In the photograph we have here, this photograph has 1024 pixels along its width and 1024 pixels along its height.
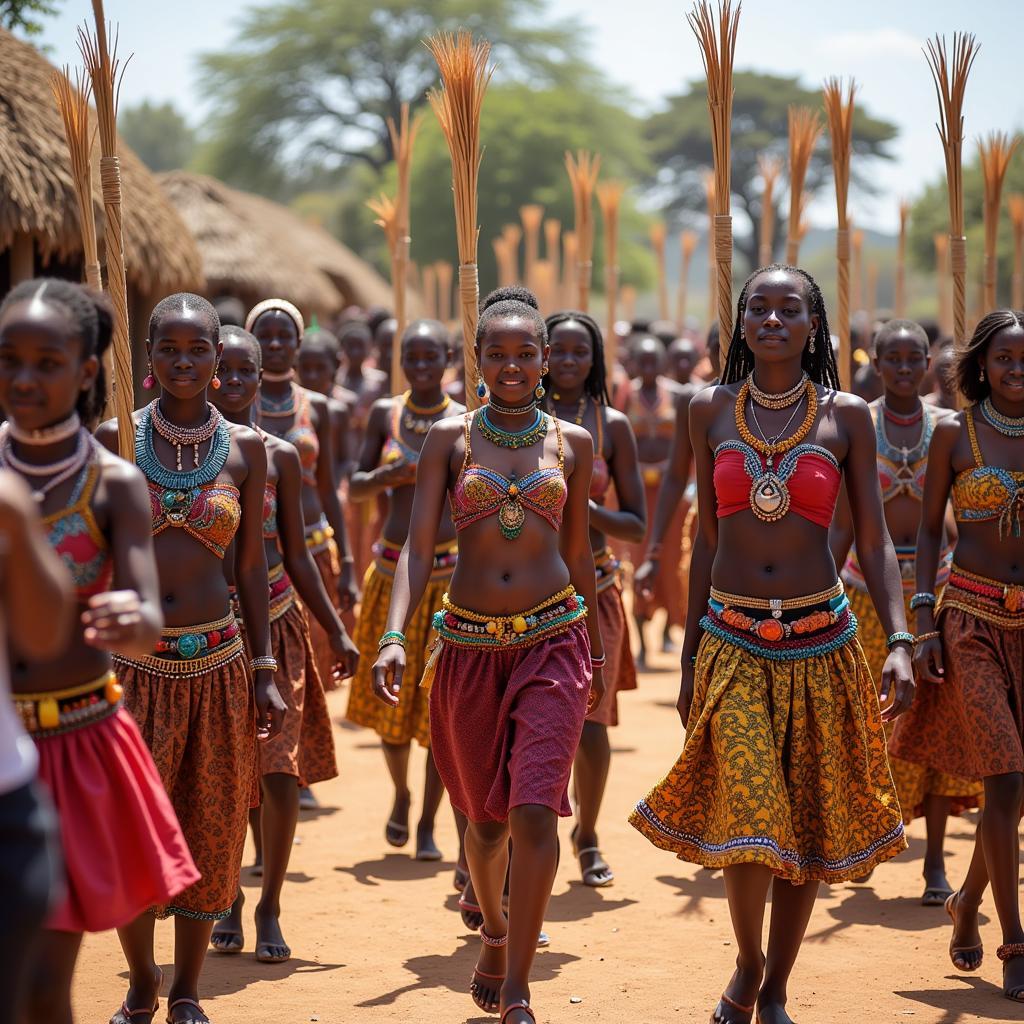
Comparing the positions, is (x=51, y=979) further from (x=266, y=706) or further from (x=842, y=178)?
(x=842, y=178)

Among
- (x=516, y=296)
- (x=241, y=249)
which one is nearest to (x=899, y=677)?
(x=516, y=296)

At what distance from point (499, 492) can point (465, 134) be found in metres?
1.80

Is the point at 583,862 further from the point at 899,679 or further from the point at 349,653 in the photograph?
the point at 899,679

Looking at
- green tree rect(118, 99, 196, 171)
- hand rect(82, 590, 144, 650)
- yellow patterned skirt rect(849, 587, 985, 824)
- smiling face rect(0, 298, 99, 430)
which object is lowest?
yellow patterned skirt rect(849, 587, 985, 824)

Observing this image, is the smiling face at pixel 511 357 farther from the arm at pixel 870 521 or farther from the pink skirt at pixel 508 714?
the arm at pixel 870 521

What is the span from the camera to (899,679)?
4.89 metres

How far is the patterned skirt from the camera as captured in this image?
15.9 ft

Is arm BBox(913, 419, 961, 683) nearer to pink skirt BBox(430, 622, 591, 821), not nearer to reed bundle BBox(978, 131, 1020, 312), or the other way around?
pink skirt BBox(430, 622, 591, 821)

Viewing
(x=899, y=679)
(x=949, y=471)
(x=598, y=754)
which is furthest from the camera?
(x=598, y=754)

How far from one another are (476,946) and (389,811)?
2.37 m

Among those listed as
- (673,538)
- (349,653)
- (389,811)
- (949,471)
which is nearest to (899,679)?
(949,471)

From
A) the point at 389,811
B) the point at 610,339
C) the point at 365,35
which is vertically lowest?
the point at 389,811

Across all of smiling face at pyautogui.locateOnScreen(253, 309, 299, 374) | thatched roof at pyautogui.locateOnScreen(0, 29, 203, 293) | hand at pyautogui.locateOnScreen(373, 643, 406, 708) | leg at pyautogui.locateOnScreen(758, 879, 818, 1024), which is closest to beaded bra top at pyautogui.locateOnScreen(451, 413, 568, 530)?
hand at pyautogui.locateOnScreen(373, 643, 406, 708)

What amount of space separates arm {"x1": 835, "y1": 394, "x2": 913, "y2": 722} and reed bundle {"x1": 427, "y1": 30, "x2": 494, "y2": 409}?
1.65 meters
